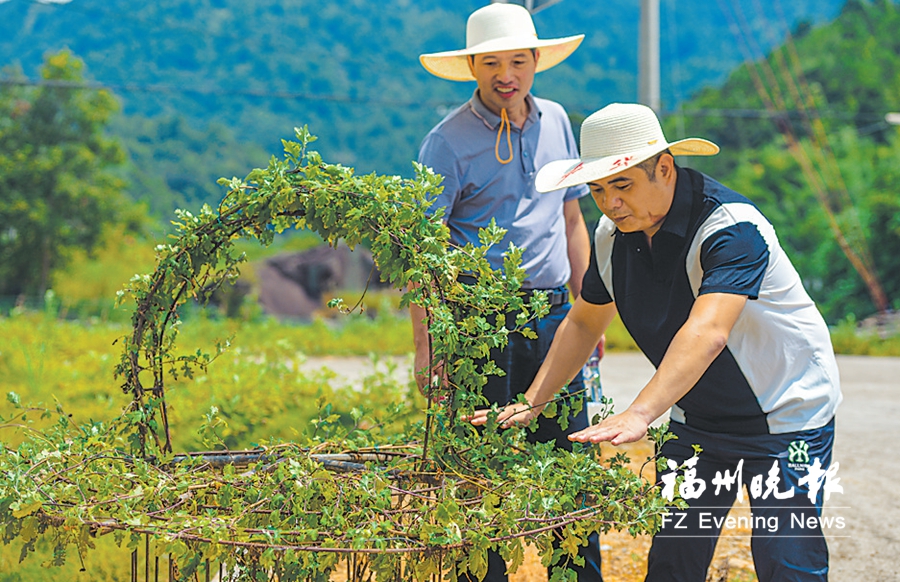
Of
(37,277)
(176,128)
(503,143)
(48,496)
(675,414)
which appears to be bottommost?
(48,496)

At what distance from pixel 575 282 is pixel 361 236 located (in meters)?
1.26

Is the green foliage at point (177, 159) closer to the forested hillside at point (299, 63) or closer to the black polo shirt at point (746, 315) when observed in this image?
the forested hillside at point (299, 63)

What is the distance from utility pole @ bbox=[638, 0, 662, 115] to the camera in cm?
1031

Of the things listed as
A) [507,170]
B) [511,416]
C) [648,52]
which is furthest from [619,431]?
[648,52]

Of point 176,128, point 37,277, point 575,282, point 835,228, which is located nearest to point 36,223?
point 37,277

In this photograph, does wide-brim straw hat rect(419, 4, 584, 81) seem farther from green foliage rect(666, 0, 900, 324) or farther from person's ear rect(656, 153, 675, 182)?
green foliage rect(666, 0, 900, 324)

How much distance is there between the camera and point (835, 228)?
2489cm

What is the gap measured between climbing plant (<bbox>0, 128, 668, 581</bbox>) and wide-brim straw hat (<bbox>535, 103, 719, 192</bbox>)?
0.28m

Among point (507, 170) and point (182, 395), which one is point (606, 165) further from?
point (182, 395)

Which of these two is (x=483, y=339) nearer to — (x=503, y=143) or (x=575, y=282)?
(x=503, y=143)

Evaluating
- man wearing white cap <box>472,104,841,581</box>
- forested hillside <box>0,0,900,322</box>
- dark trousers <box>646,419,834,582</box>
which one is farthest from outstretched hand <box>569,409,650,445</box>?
forested hillside <box>0,0,900,322</box>

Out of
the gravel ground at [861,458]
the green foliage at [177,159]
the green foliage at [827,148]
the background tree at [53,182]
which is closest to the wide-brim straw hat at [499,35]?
the gravel ground at [861,458]

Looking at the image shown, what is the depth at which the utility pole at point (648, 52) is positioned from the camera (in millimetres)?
10312

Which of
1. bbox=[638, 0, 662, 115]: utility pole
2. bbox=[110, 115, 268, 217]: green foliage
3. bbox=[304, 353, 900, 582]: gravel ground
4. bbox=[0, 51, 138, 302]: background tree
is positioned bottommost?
bbox=[304, 353, 900, 582]: gravel ground
